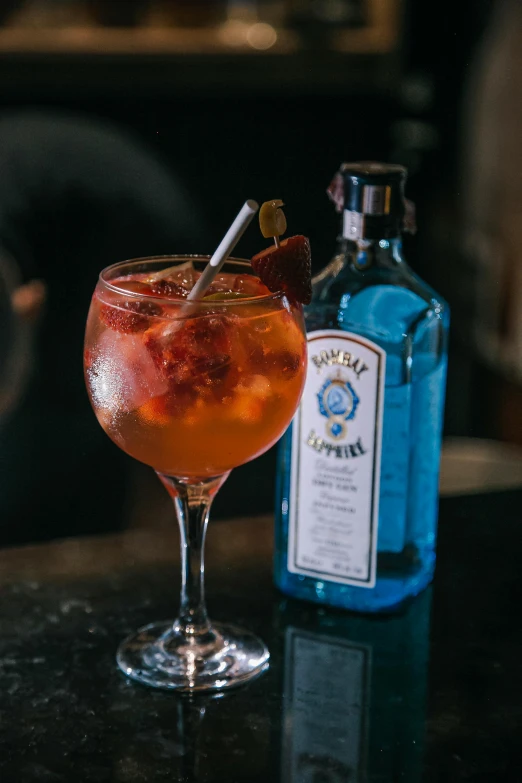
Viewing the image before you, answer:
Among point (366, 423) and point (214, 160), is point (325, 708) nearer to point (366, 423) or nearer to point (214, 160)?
point (366, 423)

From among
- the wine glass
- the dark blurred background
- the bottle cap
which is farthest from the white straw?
the dark blurred background

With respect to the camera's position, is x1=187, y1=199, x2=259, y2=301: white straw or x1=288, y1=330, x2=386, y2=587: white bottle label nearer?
x1=187, y1=199, x2=259, y2=301: white straw

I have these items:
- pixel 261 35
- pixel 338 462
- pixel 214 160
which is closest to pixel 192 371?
pixel 338 462

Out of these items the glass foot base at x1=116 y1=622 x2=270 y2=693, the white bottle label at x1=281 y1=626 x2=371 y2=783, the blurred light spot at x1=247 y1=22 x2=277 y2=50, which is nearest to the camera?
the white bottle label at x1=281 y1=626 x2=371 y2=783

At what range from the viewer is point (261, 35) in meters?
2.71

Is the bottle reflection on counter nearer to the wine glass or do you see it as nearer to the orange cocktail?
the wine glass

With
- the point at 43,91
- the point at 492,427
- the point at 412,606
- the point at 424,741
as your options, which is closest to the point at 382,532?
the point at 412,606

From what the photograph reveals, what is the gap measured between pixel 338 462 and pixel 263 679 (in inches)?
8.4

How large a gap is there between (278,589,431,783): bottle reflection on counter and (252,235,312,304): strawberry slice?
0.31 metres

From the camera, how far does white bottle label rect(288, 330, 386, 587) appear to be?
0.97 meters

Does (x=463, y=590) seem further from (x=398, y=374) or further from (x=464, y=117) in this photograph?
(x=464, y=117)

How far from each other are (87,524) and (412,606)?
138 centimetres

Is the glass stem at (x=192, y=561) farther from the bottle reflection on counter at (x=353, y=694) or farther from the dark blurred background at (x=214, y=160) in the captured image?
the dark blurred background at (x=214, y=160)

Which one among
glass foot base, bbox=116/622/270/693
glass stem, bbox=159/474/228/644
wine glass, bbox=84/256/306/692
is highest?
wine glass, bbox=84/256/306/692
